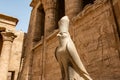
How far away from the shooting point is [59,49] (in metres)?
3.02

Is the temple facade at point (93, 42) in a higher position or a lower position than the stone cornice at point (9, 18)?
lower

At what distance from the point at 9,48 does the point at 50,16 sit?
3772 millimetres

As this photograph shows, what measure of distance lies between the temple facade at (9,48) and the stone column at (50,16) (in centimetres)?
341

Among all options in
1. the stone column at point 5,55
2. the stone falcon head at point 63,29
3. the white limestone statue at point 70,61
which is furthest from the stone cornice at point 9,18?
the white limestone statue at point 70,61

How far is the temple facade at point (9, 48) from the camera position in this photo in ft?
34.7

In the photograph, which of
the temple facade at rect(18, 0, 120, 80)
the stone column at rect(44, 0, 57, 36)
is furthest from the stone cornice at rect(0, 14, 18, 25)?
the temple facade at rect(18, 0, 120, 80)

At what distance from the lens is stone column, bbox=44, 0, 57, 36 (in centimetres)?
912

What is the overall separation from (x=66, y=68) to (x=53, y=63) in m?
4.47

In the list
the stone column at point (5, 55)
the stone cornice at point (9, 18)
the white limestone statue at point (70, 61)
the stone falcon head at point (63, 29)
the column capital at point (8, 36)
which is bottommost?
the white limestone statue at point (70, 61)

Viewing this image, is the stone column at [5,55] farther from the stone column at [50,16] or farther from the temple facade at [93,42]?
the stone column at [50,16]

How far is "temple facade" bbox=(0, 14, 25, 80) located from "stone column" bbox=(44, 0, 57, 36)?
3.41 meters

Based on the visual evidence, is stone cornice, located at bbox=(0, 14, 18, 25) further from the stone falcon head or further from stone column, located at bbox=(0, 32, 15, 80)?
the stone falcon head

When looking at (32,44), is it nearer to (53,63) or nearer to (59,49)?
(53,63)

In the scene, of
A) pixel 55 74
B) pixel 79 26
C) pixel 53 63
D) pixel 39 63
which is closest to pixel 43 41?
pixel 39 63
